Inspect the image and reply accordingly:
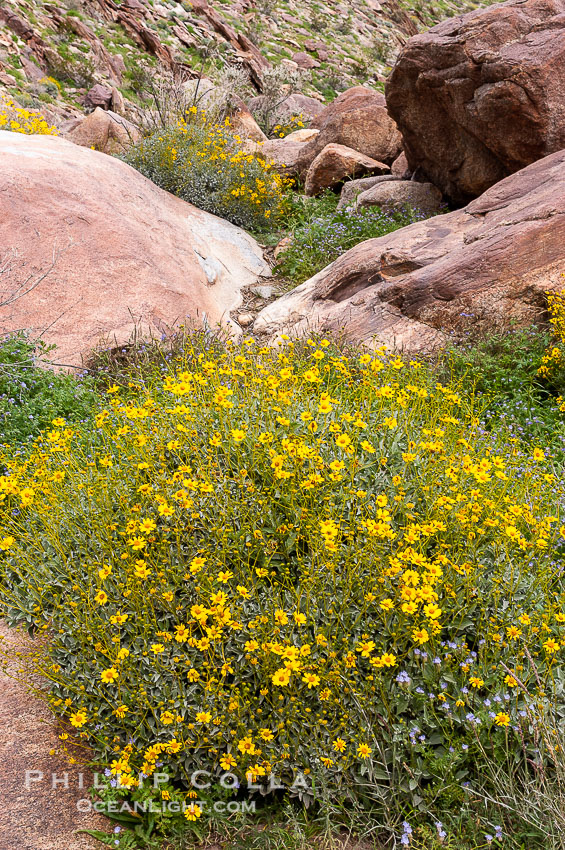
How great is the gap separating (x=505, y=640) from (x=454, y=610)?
0.73ft

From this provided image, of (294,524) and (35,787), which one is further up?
(294,524)

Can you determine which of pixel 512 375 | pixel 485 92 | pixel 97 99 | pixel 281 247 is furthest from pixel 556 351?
pixel 97 99

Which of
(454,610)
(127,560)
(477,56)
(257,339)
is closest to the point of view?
(454,610)

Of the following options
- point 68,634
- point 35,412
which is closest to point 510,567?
point 68,634

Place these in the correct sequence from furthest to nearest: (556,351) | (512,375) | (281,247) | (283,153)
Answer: (283,153)
(281,247)
(512,375)
(556,351)

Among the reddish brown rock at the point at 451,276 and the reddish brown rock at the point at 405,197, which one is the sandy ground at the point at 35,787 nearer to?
the reddish brown rock at the point at 451,276

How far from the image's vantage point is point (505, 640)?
2.31 meters

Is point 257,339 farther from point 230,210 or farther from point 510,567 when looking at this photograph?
point 510,567

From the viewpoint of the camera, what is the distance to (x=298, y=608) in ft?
7.70

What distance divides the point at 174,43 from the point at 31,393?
21.1 meters

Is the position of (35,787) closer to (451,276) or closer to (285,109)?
(451,276)

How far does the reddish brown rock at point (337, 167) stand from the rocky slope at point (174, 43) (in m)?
4.27

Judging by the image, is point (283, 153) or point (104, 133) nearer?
point (104, 133)

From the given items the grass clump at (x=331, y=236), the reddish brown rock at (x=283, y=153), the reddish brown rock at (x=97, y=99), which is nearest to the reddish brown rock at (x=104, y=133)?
the reddish brown rock at (x=283, y=153)
